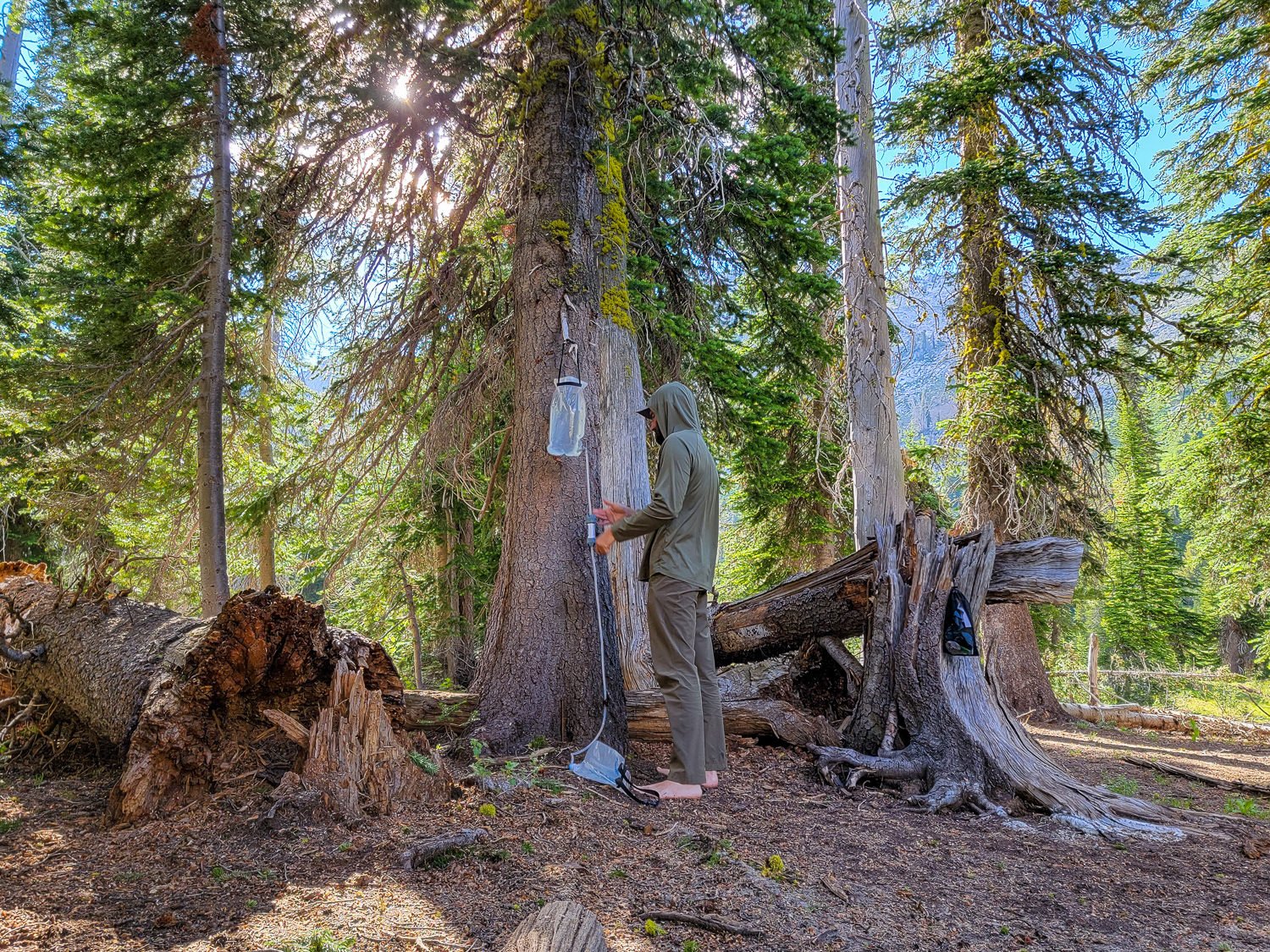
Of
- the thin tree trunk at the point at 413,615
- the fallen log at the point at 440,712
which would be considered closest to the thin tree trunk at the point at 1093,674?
the thin tree trunk at the point at 413,615

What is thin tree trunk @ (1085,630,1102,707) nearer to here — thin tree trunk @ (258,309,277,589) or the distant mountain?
the distant mountain

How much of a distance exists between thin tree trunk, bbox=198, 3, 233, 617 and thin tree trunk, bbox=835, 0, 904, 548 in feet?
22.2

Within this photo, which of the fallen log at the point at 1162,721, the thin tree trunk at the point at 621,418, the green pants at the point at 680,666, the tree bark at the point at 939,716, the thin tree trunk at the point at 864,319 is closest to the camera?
the green pants at the point at 680,666

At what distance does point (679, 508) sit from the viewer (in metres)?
4.22

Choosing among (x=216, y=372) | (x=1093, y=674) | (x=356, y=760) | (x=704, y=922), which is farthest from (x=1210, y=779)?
(x=216, y=372)

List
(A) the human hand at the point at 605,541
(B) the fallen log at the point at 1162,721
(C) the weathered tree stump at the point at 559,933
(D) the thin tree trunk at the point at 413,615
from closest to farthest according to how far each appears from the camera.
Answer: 1. (C) the weathered tree stump at the point at 559,933
2. (A) the human hand at the point at 605,541
3. (B) the fallen log at the point at 1162,721
4. (D) the thin tree trunk at the point at 413,615

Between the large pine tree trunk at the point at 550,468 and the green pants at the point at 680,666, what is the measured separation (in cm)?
48

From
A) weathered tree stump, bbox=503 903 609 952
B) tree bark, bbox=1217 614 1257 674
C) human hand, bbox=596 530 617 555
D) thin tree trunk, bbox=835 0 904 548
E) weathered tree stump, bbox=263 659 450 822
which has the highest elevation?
thin tree trunk, bbox=835 0 904 548

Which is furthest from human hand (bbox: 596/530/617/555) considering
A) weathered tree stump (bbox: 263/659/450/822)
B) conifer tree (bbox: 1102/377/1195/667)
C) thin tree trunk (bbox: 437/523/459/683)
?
conifer tree (bbox: 1102/377/1195/667)

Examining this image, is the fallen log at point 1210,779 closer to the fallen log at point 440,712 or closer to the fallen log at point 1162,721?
the fallen log at point 1162,721

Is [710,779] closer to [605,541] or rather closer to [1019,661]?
[605,541]

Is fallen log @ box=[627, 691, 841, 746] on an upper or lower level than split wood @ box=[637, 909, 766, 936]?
upper

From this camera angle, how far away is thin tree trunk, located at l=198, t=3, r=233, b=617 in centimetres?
704

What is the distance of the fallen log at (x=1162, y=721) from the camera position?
9.88 meters
